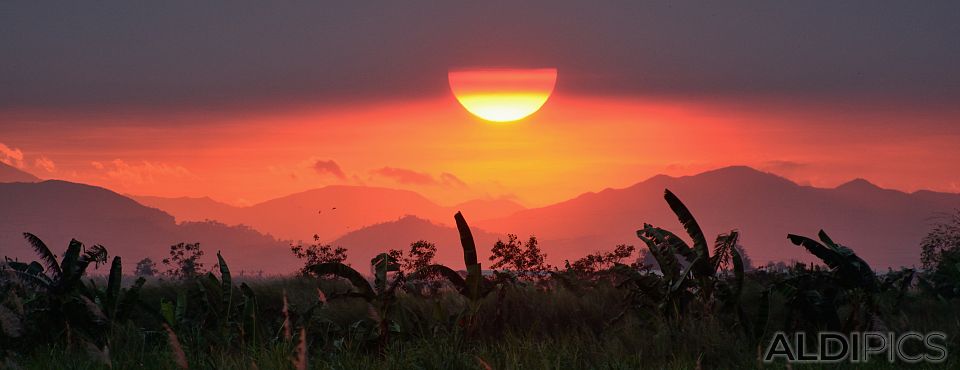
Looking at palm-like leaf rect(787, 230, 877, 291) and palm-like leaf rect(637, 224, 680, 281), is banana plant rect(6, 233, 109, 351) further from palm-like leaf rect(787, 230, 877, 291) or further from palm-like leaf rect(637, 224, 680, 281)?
palm-like leaf rect(787, 230, 877, 291)

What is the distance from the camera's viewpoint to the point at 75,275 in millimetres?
17703

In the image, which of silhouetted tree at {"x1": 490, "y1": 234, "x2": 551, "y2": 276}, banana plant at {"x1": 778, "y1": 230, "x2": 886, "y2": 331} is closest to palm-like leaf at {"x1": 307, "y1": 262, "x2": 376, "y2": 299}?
banana plant at {"x1": 778, "y1": 230, "x2": 886, "y2": 331}

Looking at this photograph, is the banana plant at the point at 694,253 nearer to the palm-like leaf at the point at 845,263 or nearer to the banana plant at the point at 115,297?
the palm-like leaf at the point at 845,263

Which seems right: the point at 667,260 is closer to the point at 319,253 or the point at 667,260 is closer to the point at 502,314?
the point at 502,314

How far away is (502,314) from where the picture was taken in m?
18.1

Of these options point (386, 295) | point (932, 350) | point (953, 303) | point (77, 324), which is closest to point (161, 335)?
point (77, 324)

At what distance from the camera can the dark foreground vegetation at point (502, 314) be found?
14836 millimetres

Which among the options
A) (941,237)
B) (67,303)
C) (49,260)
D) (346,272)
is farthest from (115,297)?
(941,237)

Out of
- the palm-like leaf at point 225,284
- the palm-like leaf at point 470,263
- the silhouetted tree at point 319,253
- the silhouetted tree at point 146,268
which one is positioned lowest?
the palm-like leaf at point 225,284

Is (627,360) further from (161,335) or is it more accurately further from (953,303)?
(953,303)

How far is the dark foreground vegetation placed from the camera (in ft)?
48.7

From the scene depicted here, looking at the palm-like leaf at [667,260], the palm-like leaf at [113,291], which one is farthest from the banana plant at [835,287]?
the palm-like leaf at [113,291]

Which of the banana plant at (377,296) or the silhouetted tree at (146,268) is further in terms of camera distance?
the silhouetted tree at (146,268)

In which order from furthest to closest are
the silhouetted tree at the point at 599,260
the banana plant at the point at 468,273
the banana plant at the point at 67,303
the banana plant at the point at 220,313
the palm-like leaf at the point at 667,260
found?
1. the silhouetted tree at the point at 599,260
2. the banana plant at the point at 67,303
3. the palm-like leaf at the point at 667,260
4. the banana plant at the point at 468,273
5. the banana plant at the point at 220,313
